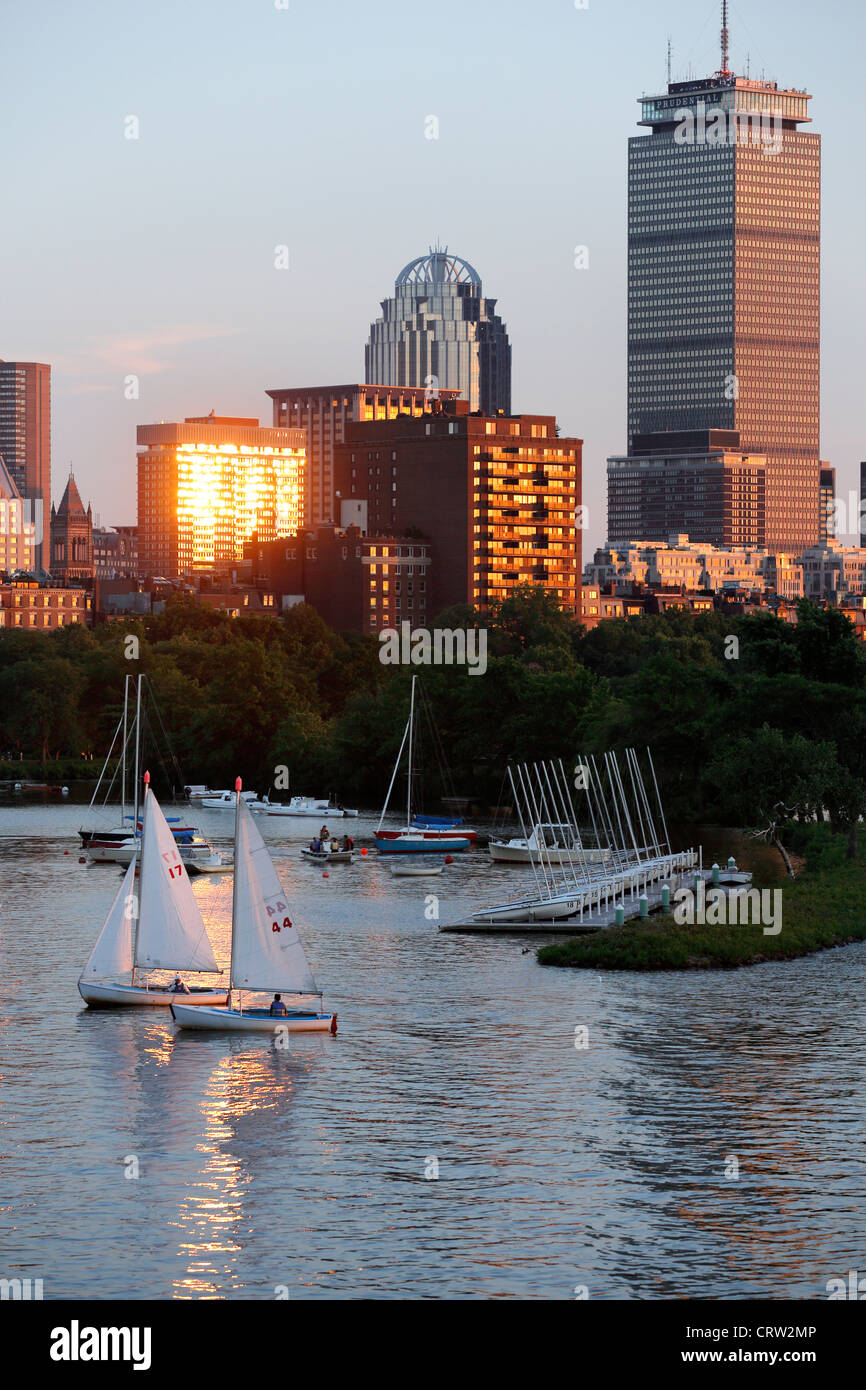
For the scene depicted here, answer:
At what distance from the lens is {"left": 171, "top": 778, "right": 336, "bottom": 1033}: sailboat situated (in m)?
58.7

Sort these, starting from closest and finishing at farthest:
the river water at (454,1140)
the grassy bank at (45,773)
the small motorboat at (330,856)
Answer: the river water at (454,1140), the small motorboat at (330,856), the grassy bank at (45,773)

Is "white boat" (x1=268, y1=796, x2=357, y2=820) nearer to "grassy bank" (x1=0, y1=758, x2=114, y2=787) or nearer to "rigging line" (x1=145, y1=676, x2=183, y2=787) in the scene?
"rigging line" (x1=145, y1=676, x2=183, y2=787)

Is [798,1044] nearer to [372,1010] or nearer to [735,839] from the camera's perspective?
[372,1010]

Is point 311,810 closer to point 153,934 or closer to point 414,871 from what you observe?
point 414,871

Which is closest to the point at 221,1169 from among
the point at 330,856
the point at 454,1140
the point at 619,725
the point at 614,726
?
the point at 454,1140

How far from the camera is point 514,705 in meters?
165

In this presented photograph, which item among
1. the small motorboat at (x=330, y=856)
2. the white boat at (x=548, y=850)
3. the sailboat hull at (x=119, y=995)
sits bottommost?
the small motorboat at (x=330, y=856)

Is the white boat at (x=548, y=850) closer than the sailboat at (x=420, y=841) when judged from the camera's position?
Yes

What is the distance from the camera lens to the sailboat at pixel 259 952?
5869 cm

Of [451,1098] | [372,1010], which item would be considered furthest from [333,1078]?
[372,1010]

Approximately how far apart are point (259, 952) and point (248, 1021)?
2.13 m

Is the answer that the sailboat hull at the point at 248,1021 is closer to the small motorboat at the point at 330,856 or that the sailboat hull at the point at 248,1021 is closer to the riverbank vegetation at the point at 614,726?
the riverbank vegetation at the point at 614,726

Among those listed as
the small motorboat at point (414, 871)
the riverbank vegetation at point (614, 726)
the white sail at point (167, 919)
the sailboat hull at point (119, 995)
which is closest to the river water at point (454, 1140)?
the sailboat hull at point (119, 995)

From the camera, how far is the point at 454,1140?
4731cm
